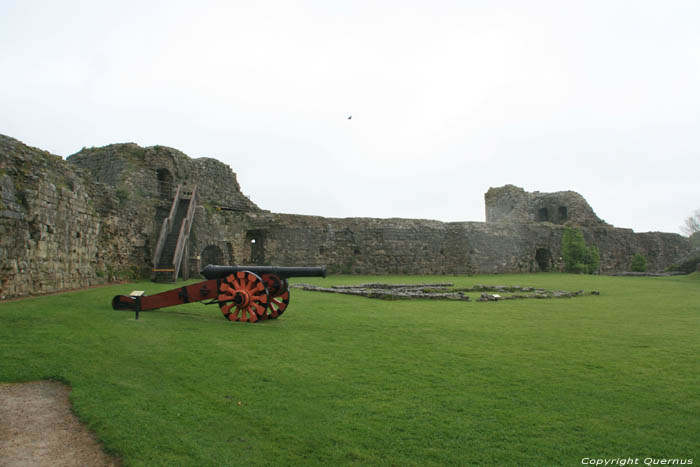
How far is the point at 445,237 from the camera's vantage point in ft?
68.0

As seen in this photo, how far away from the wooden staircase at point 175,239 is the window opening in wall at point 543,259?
54.3 ft

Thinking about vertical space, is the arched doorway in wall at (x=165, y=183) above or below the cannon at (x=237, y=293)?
above

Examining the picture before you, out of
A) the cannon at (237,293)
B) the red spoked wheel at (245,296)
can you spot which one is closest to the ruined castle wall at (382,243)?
the cannon at (237,293)

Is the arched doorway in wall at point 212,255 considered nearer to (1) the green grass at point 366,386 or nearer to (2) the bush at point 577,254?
(1) the green grass at point 366,386

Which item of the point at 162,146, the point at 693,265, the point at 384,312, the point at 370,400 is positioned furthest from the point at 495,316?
the point at 693,265

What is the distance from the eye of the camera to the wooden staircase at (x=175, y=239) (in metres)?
13.3

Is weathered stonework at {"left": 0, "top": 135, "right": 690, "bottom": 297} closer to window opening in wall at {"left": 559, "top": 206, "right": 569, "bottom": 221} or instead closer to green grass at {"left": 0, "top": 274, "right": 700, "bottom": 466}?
window opening in wall at {"left": 559, "top": 206, "right": 569, "bottom": 221}

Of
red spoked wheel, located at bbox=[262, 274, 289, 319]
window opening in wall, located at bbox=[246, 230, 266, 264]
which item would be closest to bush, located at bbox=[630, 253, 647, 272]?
window opening in wall, located at bbox=[246, 230, 266, 264]

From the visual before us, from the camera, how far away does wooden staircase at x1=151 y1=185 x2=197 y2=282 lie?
1326 cm

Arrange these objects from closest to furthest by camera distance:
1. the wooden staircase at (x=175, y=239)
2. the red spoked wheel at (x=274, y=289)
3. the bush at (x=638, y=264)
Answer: the red spoked wheel at (x=274, y=289), the wooden staircase at (x=175, y=239), the bush at (x=638, y=264)

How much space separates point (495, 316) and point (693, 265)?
1913 centimetres

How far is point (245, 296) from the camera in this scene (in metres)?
6.57

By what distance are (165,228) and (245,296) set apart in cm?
870

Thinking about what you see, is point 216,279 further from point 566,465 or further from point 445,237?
point 445,237
